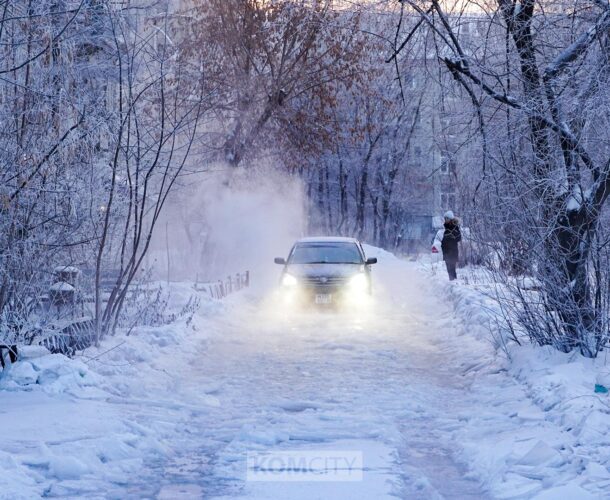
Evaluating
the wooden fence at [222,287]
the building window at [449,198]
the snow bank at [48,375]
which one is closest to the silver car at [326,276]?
the building window at [449,198]

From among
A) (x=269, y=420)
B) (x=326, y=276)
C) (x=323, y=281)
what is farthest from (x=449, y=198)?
(x=269, y=420)

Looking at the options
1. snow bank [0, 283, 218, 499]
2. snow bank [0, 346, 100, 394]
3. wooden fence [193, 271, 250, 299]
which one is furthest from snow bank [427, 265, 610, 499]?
wooden fence [193, 271, 250, 299]

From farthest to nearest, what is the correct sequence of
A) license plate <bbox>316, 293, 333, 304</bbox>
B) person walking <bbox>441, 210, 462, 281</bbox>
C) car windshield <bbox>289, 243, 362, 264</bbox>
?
person walking <bbox>441, 210, 462, 281</bbox> < car windshield <bbox>289, 243, 362, 264</bbox> < license plate <bbox>316, 293, 333, 304</bbox>

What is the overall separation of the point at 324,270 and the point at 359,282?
810 mm

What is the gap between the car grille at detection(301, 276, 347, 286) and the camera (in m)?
19.2

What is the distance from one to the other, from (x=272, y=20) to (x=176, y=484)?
21.1 metres

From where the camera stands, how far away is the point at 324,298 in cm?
1916

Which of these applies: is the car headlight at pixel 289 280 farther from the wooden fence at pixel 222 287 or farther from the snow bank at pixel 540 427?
the snow bank at pixel 540 427

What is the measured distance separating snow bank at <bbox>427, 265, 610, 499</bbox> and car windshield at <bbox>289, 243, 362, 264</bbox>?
26.2 feet

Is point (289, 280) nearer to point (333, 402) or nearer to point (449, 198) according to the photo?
point (449, 198)

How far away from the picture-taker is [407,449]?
7879 millimetres

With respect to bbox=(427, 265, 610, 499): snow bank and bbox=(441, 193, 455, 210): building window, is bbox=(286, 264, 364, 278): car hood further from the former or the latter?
bbox=(427, 265, 610, 499): snow bank

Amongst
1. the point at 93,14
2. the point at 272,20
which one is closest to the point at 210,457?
the point at 93,14

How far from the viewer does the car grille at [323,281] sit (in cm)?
1925
